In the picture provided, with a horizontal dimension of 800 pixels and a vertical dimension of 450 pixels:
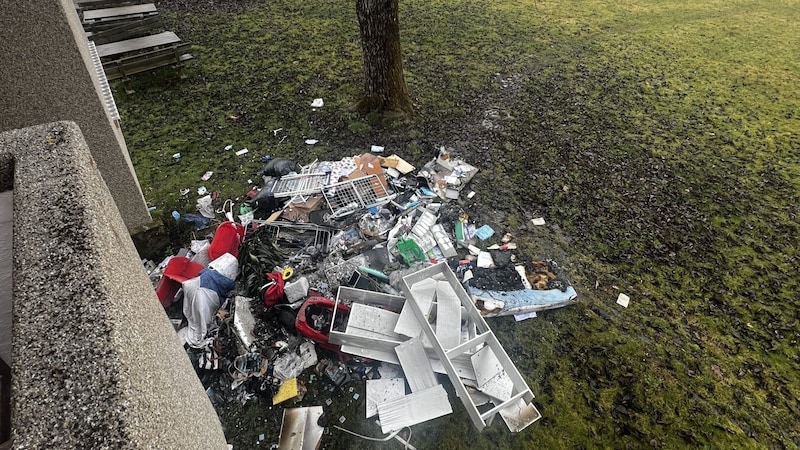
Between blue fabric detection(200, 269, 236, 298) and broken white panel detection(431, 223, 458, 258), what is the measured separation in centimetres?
198

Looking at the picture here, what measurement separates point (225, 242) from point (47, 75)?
1.82 m

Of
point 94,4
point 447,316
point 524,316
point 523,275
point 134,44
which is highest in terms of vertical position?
point 94,4

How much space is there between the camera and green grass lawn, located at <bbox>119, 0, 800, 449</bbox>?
11.0ft

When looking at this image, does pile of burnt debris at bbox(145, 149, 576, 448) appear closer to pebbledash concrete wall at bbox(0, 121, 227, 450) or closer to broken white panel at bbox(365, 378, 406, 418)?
broken white panel at bbox(365, 378, 406, 418)

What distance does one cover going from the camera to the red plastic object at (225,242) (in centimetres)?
405

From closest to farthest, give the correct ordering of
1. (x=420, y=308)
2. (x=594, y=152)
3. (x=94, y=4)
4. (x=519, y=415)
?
1. (x=519, y=415)
2. (x=420, y=308)
3. (x=594, y=152)
4. (x=94, y=4)

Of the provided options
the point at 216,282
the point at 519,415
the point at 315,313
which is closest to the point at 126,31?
the point at 216,282

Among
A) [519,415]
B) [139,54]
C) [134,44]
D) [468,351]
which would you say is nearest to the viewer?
[519,415]

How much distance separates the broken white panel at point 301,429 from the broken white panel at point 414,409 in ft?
1.52

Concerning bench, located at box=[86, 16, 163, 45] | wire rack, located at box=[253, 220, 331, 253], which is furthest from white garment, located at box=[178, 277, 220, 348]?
bench, located at box=[86, 16, 163, 45]

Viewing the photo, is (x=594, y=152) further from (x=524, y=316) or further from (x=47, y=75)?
(x=47, y=75)

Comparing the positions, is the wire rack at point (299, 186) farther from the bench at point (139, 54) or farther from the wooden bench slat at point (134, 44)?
the wooden bench slat at point (134, 44)

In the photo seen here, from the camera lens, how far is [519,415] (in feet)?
10.4

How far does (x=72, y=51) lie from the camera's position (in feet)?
10.3
